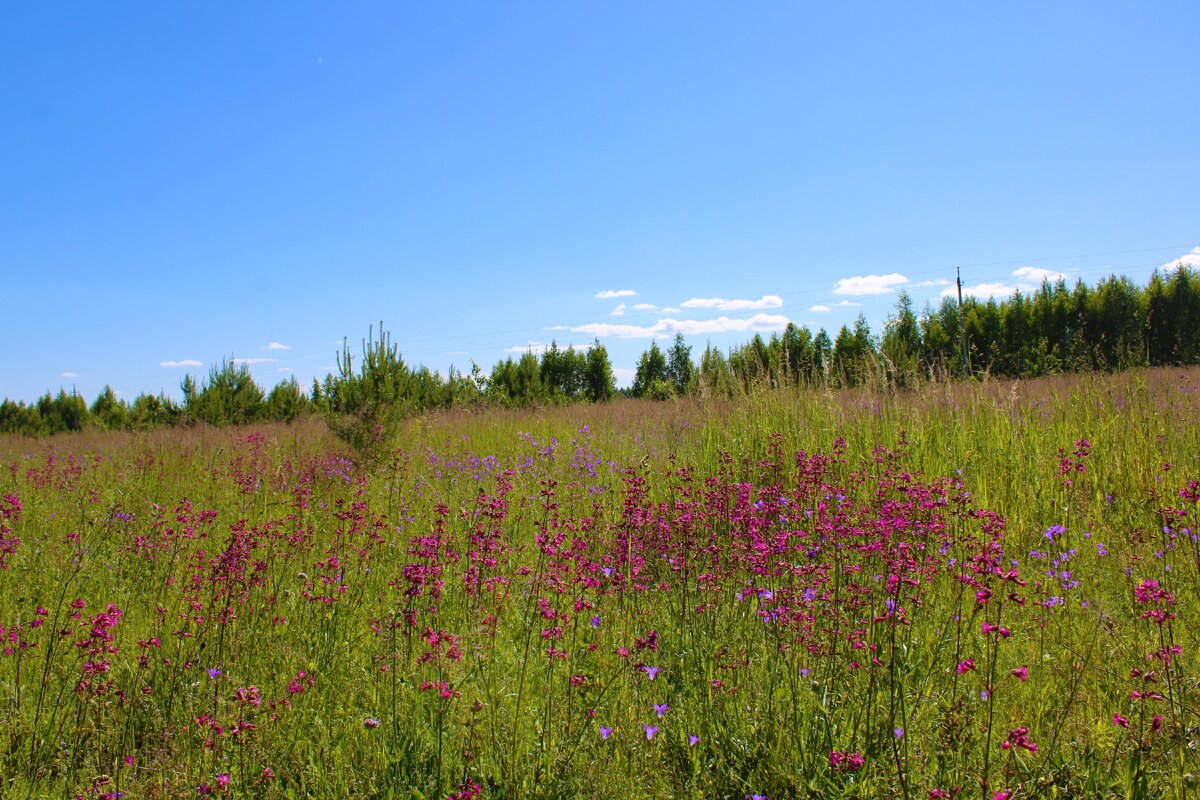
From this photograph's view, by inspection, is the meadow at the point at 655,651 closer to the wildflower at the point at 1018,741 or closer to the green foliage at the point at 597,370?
the wildflower at the point at 1018,741

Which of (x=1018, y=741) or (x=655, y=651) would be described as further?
(x=655, y=651)

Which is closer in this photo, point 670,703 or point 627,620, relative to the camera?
point 670,703

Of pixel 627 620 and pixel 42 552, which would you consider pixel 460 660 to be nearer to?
pixel 627 620

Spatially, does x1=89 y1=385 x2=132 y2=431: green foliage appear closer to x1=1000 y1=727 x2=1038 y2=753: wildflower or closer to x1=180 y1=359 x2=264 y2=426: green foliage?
x1=180 y1=359 x2=264 y2=426: green foliage

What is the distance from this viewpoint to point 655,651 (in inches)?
97.0

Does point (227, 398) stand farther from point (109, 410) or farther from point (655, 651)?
point (655, 651)

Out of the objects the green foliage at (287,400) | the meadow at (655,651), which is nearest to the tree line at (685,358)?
the green foliage at (287,400)

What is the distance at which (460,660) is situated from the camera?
104 inches

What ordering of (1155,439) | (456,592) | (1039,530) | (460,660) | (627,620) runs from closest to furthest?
1. (460,660)
2. (627,620)
3. (456,592)
4. (1039,530)
5. (1155,439)

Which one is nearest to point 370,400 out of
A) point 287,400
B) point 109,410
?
point 287,400

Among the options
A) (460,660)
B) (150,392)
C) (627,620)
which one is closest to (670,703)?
(627,620)

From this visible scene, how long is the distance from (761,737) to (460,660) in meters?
1.23

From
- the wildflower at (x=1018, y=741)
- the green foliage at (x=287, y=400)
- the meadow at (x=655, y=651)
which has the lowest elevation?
the meadow at (x=655, y=651)

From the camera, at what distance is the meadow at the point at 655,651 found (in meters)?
1.98
